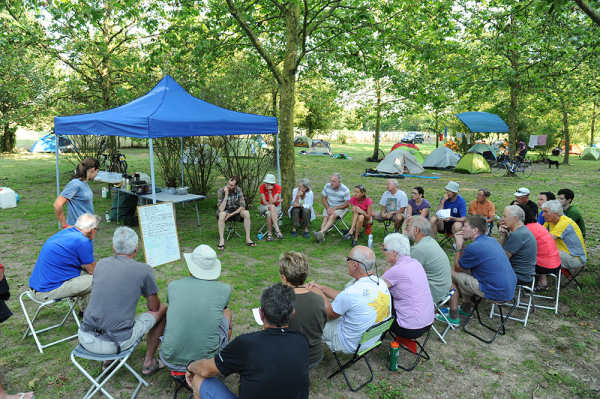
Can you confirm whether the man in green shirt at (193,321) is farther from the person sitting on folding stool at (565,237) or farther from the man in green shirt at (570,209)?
the man in green shirt at (570,209)

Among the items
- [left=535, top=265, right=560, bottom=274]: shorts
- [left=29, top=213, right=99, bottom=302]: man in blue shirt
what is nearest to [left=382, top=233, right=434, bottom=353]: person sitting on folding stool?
[left=535, top=265, right=560, bottom=274]: shorts

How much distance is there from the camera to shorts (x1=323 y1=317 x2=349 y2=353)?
3.00 metres

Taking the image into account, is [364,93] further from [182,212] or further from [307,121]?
[182,212]

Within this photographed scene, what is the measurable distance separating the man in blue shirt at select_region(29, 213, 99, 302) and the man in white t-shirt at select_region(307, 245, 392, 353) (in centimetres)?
221

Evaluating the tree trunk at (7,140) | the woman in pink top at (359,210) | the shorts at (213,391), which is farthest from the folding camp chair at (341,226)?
the tree trunk at (7,140)

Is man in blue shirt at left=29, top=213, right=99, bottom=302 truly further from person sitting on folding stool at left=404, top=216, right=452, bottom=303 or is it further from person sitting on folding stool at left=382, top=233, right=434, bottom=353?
person sitting on folding stool at left=404, top=216, right=452, bottom=303

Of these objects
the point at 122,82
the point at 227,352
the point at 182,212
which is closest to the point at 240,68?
the point at 122,82

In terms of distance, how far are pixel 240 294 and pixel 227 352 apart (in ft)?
8.31

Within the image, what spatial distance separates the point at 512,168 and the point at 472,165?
162cm

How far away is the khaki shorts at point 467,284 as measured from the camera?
12.8 ft

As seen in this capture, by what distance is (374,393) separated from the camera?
9.73ft

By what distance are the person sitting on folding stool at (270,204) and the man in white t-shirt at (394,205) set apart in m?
1.90

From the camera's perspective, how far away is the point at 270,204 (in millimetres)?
6969

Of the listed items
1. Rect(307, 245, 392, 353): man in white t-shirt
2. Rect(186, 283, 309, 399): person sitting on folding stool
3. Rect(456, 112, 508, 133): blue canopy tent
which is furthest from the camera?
Rect(456, 112, 508, 133): blue canopy tent
